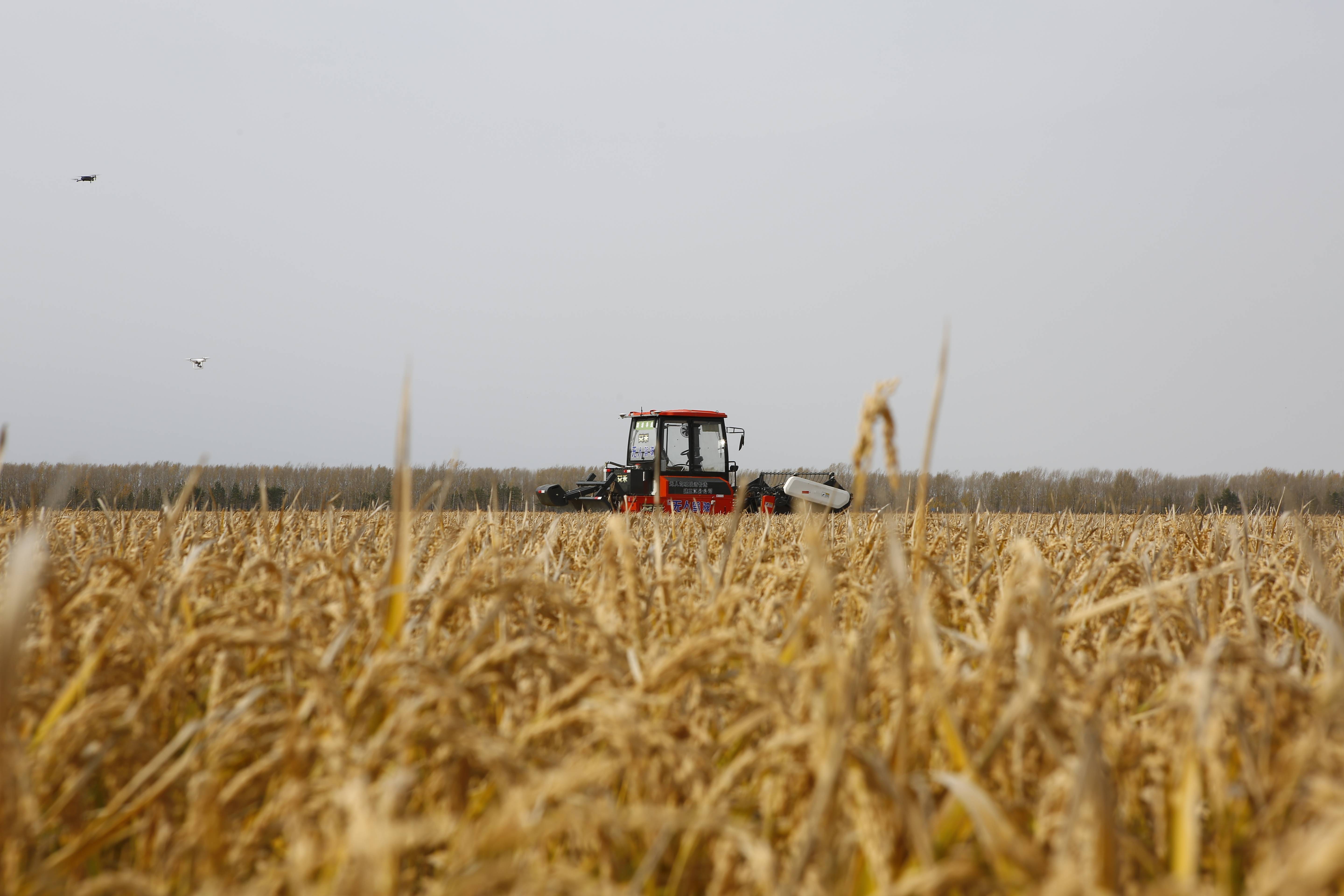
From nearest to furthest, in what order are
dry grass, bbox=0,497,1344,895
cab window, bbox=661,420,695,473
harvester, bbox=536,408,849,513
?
dry grass, bbox=0,497,1344,895, harvester, bbox=536,408,849,513, cab window, bbox=661,420,695,473

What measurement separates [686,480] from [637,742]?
15263mm

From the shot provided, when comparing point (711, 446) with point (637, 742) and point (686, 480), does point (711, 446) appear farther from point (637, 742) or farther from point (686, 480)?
point (637, 742)

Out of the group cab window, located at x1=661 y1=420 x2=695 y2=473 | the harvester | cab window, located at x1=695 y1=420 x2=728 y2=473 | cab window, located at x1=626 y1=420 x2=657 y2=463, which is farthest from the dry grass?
cab window, located at x1=695 y1=420 x2=728 y2=473

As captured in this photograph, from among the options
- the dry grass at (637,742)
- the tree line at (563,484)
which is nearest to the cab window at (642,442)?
the tree line at (563,484)

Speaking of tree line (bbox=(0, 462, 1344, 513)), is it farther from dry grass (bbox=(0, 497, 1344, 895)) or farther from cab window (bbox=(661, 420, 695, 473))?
dry grass (bbox=(0, 497, 1344, 895))

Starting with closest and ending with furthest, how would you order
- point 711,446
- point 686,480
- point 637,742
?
1. point 637,742
2. point 686,480
3. point 711,446

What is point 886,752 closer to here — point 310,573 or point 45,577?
point 45,577

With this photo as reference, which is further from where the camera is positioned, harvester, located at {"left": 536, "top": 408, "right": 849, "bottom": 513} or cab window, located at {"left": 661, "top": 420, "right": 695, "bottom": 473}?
cab window, located at {"left": 661, "top": 420, "right": 695, "bottom": 473}

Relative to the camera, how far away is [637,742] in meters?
A: 1.02

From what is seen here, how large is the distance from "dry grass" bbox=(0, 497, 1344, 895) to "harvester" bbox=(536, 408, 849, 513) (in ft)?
43.1

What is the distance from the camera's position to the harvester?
15.7 meters

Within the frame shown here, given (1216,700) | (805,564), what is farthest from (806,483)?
(1216,700)

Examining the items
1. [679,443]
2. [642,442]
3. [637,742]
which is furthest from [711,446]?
[637,742]

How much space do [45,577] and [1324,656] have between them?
2868 millimetres
